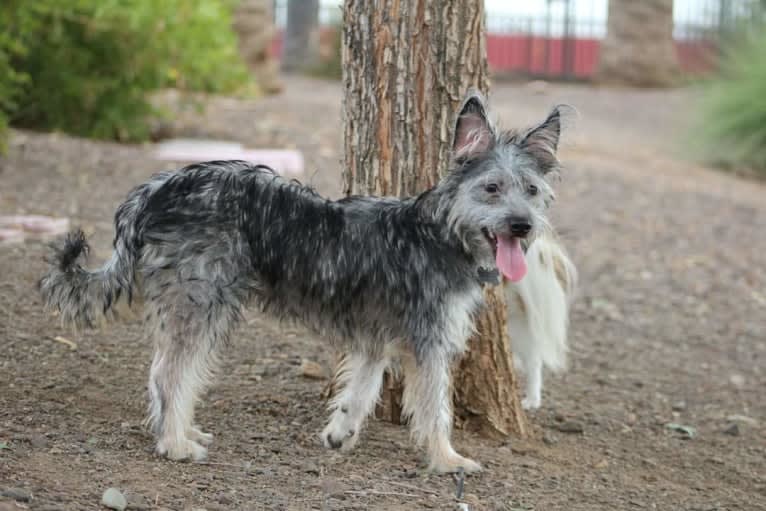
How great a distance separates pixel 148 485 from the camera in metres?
4.70

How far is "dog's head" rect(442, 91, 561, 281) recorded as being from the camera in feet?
16.5

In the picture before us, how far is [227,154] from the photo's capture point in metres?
11.5

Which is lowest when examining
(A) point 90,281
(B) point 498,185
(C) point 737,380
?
(C) point 737,380

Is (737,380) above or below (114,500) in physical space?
below

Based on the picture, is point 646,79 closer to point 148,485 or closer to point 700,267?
point 700,267

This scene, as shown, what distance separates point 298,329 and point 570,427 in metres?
1.66

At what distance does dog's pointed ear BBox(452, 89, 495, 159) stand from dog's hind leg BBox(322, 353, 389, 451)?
43.1 inches

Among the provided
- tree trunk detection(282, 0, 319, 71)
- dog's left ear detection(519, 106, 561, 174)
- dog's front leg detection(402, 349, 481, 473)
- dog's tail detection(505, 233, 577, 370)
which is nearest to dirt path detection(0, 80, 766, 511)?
dog's front leg detection(402, 349, 481, 473)

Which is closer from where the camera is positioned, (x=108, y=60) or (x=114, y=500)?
(x=114, y=500)

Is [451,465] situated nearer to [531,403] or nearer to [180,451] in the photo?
[180,451]

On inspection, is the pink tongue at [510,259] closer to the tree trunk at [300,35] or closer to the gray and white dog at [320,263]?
the gray and white dog at [320,263]

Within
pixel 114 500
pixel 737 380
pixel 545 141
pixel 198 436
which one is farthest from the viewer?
pixel 737 380

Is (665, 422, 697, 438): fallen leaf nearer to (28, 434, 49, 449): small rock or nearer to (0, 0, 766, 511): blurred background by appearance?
(0, 0, 766, 511): blurred background

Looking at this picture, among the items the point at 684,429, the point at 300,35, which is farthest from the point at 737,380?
the point at 300,35
